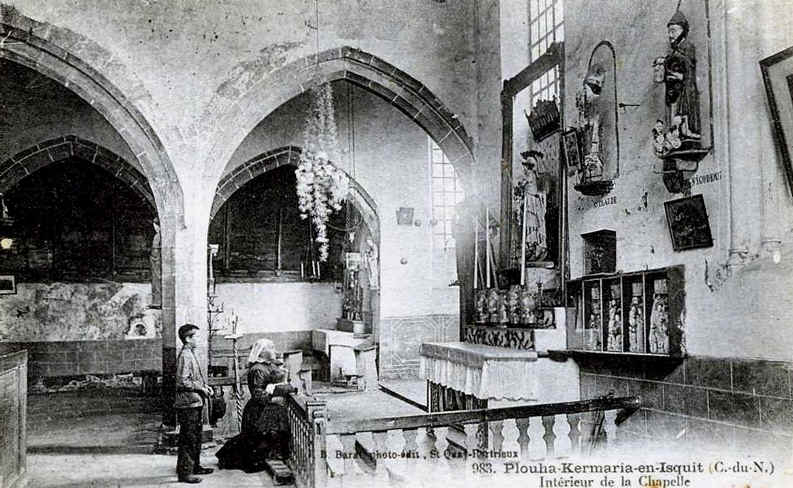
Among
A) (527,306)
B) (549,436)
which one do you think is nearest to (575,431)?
(549,436)

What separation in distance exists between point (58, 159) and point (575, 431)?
10712mm

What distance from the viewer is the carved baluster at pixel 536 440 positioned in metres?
6.53

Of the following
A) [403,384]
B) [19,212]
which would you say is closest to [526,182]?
[403,384]

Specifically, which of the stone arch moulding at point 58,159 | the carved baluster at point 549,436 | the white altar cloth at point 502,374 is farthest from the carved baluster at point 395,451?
the stone arch moulding at point 58,159

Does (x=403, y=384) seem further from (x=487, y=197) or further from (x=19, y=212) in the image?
(x=19, y=212)

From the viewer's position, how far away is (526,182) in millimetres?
7961

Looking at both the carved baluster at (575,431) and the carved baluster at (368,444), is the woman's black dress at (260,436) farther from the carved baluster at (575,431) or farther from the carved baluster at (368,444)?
the carved baluster at (575,431)

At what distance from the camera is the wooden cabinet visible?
18.3ft

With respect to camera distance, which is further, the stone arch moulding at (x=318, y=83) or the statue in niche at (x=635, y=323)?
the stone arch moulding at (x=318, y=83)

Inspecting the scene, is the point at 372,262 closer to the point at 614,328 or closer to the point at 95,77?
the point at 95,77

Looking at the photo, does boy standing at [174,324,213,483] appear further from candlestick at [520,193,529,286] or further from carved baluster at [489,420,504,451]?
candlestick at [520,193,529,286]

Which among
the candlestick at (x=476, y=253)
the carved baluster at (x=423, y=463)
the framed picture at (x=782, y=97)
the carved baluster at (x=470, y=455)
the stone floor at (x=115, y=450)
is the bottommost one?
the stone floor at (x=115, y=450)

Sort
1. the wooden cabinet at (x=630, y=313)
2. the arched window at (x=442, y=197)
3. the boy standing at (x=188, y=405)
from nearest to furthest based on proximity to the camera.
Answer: the wooden cabinet at (x=630, y=313)
the boy standing at (x=188, y=405)
the arched window at (x=442, y=197)

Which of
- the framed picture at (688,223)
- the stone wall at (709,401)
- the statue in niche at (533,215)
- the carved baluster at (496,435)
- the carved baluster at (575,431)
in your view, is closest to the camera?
the stone wall at (709,401)
